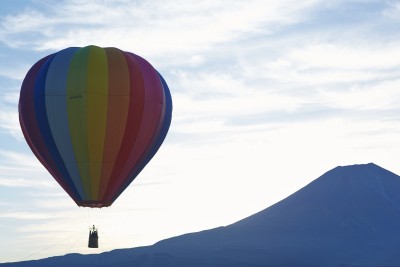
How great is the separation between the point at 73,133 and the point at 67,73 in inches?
182

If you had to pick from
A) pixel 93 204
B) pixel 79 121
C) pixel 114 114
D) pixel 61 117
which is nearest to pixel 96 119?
pixel 79 121

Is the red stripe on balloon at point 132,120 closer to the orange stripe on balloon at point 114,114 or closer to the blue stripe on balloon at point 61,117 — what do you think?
the orange stripe on balloon at point 114,114

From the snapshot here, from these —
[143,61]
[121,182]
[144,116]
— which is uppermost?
[143,61]

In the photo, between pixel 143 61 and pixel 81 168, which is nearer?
pixel 81 168

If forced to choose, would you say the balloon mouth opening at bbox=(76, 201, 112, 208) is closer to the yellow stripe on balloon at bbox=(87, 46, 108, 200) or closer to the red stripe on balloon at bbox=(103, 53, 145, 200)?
the yellow stripe on balloon at bbox=(87, 46, 108, 200)

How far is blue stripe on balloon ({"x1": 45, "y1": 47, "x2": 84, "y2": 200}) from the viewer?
Answer: 220 feet

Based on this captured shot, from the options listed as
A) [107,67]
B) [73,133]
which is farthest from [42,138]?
[107,67]

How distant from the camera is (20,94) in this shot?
6981cm

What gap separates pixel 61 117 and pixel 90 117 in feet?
7.46

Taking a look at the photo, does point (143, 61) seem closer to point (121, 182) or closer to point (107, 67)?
point (107, 67)

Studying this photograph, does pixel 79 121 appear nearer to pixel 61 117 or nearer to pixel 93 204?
pixel 61 117

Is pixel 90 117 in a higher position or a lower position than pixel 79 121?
higher

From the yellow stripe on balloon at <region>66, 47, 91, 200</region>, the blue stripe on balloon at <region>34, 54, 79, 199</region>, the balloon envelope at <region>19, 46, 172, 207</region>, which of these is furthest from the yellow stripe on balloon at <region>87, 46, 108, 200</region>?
the blue stripe on balloon at <region>34, 54, 79, 199</region>

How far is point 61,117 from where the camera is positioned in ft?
221
